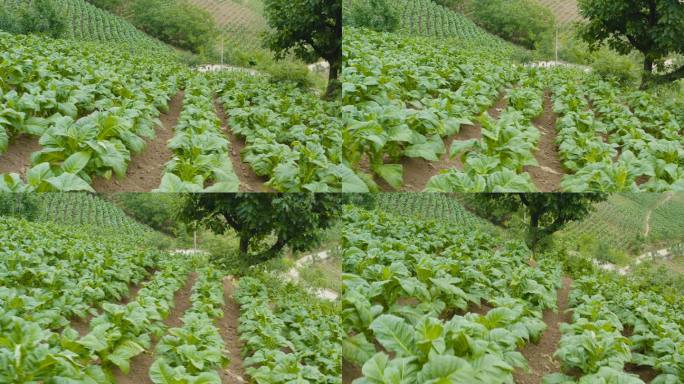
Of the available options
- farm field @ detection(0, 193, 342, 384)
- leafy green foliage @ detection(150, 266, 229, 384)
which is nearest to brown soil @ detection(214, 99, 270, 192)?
farm field @ detection(0, 193, 342, 384)

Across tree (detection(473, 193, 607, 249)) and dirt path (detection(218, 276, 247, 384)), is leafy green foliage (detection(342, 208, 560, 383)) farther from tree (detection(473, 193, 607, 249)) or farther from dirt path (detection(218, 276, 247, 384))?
dirt path (detection(218, 276, 247, 384))

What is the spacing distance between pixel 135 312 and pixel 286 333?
4.14 ft

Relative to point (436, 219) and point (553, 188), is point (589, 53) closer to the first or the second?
point (553, 188)

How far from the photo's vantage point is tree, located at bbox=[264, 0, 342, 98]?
6387mm

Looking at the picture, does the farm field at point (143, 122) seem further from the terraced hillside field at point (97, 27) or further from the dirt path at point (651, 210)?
the dirt path at point (651, 210)

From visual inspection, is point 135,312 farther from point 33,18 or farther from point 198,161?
point 33,18

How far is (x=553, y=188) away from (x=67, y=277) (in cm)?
358

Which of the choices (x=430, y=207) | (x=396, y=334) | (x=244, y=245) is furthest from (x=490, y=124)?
(x=244, y=245)

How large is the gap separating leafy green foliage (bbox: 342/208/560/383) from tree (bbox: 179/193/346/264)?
0.22 metres

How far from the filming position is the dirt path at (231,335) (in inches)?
191

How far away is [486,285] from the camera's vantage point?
504 cm

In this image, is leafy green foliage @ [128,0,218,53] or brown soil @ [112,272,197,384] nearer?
brown soil @ [112,272,197,384]

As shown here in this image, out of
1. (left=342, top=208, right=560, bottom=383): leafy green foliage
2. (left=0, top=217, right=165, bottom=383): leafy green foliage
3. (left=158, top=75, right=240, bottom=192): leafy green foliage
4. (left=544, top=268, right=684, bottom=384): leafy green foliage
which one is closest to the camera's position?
(left=0, top=217, right=165, bottom=383): leafy green foliage

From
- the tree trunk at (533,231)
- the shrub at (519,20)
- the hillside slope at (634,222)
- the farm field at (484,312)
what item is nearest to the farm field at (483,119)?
the shrub at (519,20)
